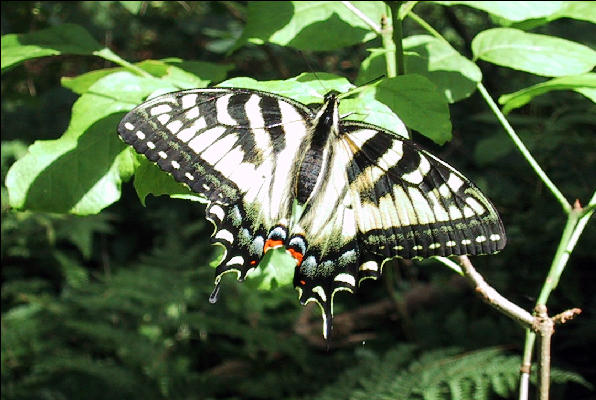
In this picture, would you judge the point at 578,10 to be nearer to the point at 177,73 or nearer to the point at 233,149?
the point at 233,149

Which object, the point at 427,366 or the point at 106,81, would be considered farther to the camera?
the point at 427,366

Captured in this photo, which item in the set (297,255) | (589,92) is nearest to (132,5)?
(297,255)

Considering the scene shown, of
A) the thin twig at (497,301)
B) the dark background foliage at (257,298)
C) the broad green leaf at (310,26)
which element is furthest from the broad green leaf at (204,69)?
the dark background foliage at (257,298)

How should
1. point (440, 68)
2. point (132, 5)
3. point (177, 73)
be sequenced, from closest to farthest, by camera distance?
point (440, 68) < point (177, 73) < point (132, 5)

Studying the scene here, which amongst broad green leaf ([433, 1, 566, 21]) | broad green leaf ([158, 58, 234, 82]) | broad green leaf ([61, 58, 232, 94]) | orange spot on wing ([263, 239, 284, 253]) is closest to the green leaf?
broad green leaf ([61, 58, 232, 94])

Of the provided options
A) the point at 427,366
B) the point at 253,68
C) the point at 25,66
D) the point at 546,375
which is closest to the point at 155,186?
the point at 546,375

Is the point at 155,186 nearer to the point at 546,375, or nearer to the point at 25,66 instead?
the point at 546,375

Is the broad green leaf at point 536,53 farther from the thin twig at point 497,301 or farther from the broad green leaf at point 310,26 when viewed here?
the thin twig at point 497,301
